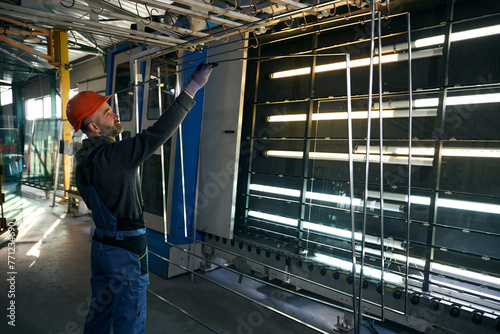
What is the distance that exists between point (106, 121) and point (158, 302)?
7.64ft

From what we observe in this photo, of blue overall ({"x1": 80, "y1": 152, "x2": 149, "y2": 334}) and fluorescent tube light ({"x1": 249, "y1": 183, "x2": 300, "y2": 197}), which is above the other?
fluorescent tube light ({"x1": 249, "y1": 183, "x2": 300, "y2": 197})

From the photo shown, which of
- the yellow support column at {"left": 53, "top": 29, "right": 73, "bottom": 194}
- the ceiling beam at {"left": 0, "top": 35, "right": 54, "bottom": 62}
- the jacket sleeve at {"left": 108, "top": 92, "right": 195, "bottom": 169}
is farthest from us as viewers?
the yellow support column at {"left": 53, "top": 29, "right": 73, "bottom": 194}

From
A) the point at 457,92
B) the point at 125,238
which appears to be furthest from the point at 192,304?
the point at 457,92

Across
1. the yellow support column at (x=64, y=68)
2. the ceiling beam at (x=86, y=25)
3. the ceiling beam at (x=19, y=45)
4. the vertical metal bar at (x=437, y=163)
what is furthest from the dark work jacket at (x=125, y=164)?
the yellow support column at (x=64, y=68)

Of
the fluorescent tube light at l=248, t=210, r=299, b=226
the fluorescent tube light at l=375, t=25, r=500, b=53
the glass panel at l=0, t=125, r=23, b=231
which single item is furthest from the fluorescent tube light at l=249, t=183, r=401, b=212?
the glass panel at l=0, t=125, r=23, b=231

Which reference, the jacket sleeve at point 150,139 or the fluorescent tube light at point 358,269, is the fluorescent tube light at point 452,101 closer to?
the fluorescent tube light at point 358,269

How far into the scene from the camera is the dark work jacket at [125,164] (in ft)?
6.13

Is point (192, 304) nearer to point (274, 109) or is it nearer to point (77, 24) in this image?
point (274, 109)

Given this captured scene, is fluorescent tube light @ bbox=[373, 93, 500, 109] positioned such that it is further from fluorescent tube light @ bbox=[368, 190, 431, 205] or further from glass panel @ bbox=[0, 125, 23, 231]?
glass panel @ bbox=[0, 125, 23, 231]

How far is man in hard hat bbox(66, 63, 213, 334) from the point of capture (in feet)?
6.31

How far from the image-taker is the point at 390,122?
3.34 m

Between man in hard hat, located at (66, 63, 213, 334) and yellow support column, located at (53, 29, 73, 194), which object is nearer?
man in hard hat, located at (66, 63, 213, 334)

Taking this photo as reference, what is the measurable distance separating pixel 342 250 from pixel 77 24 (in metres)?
3.21

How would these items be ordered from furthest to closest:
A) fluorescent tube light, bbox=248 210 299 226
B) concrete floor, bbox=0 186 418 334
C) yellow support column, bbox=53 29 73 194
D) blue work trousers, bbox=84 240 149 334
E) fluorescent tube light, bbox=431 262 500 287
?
yellow support column, bbox=53 29 73 194 < fluorescent tube light, bbox=248 210 299 226 < concrete floor, bbox=0 186 418 334 < fluorescent tube light, bbox=431 262 500 287 < blue work trousers, bbox=84 240 149 334
